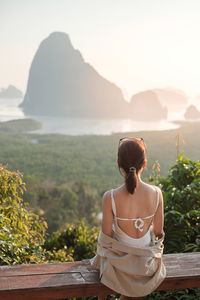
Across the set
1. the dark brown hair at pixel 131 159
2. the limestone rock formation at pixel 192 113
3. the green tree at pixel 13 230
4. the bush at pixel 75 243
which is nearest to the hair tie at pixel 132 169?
the dark brown hair at pixel 131 159

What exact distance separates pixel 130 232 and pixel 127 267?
0.49 ft

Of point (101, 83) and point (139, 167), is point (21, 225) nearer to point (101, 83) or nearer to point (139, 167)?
point (139, 167)

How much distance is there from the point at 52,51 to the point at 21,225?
166m

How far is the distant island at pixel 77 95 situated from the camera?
14188 centimetres

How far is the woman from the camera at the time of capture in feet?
4.55

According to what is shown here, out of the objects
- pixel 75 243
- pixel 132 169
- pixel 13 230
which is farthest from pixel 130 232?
pixel 75 243

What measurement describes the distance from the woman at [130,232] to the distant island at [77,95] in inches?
5363

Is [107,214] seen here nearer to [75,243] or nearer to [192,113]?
[75,243]

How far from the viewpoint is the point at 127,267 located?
142 centimetres

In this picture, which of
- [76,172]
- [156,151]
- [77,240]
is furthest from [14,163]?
[77,240]

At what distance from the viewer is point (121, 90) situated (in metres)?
147

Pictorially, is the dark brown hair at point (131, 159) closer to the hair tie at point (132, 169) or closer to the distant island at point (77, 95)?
the hair tie at point (132, 169)

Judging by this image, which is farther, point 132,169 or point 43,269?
point 43,269

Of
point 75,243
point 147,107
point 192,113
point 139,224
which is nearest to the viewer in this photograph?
point 139,224
